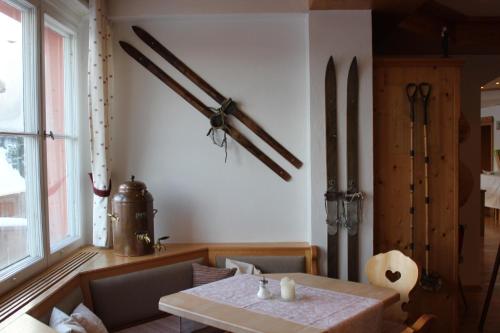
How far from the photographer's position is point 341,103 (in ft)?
11.3

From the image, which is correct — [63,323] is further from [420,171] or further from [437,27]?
[437,27]

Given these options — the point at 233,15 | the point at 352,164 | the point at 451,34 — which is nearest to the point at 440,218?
the point at 352,164

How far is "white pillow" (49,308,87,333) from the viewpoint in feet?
6.86

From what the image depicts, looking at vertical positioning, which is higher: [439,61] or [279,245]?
→ [439,61]

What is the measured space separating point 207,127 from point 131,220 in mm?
944

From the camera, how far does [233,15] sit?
3.49m

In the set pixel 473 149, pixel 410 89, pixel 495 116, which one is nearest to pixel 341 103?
pixel 410 89

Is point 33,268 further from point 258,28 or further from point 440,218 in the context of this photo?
point 440,218

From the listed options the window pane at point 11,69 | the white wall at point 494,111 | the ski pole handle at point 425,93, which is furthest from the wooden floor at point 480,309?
the white wall at point 494,111

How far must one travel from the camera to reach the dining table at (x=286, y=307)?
203cm

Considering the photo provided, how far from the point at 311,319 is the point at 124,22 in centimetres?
267

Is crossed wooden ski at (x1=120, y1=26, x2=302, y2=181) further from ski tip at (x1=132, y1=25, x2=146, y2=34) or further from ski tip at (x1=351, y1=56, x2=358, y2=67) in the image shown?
ski tip at (x1=351, y1=56, x2=358, y2=67)

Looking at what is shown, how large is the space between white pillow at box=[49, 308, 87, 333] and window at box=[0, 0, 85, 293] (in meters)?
0.32

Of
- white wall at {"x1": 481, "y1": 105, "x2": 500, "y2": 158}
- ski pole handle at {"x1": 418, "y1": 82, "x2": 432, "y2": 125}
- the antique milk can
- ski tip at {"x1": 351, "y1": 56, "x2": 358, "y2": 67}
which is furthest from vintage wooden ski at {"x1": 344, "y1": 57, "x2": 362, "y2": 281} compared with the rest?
white wall at {"x1": 481, "y1": 105, "x2": 500, "y2": 158}
